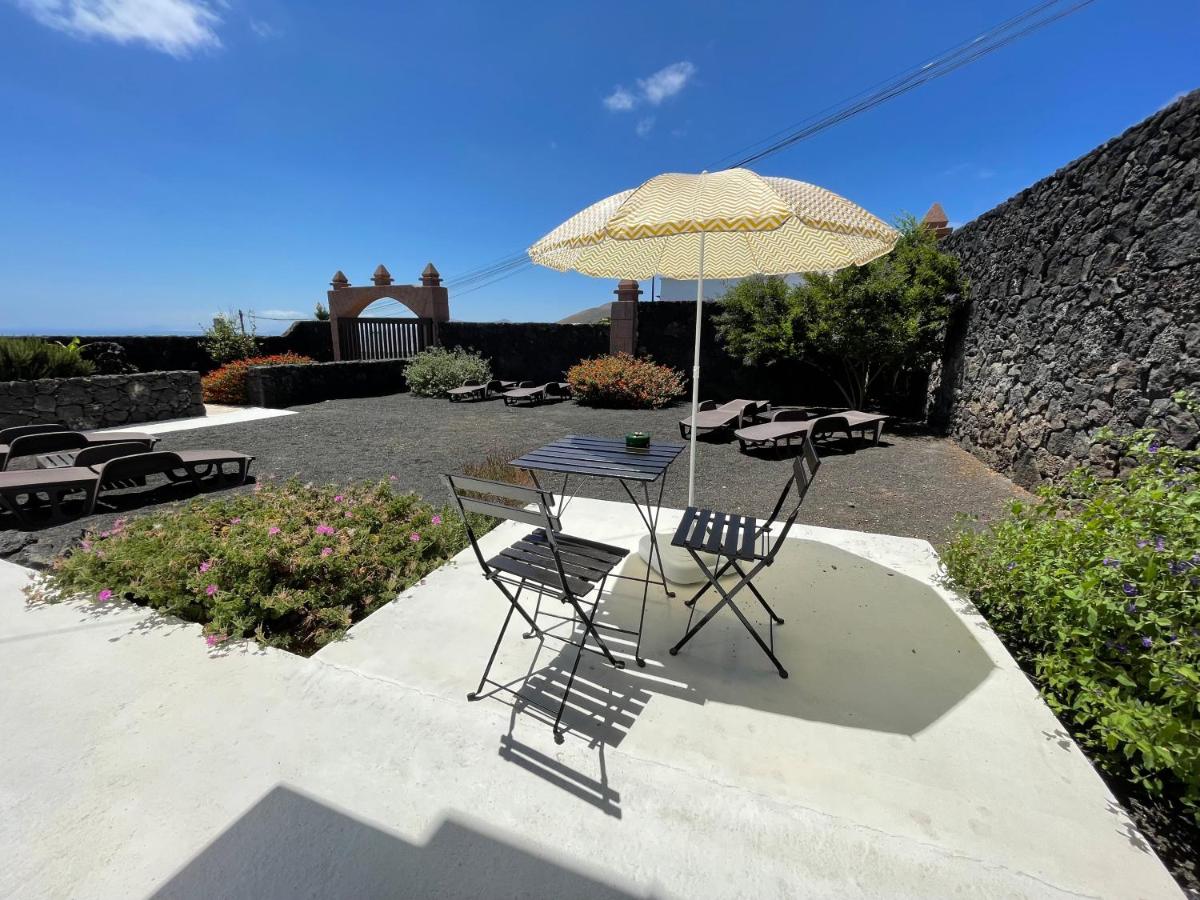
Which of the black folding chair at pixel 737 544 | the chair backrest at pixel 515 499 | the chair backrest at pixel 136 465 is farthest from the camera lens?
the chair backrest at pixel 136 465

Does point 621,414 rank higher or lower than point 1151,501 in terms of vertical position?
lower

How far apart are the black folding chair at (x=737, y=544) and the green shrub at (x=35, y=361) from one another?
10.4m

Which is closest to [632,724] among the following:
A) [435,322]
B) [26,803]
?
[26,803]

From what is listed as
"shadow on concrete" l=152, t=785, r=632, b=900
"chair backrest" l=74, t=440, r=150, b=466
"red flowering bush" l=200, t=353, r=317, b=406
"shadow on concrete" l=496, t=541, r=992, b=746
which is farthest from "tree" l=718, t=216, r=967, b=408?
"red flowering bush" l=200, t=353, r=317, b=406

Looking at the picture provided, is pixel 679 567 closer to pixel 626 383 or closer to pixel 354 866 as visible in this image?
pixel 354 866

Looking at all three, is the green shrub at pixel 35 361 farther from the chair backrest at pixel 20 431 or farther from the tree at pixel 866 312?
the tree at pixel 866 312

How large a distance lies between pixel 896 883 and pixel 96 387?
36.9 ft

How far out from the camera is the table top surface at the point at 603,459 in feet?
8.68

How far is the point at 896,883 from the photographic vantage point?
1.42 m

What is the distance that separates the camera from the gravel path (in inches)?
178

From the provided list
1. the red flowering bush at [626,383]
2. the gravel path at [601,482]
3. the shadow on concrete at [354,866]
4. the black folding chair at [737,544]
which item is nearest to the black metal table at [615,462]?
the black folding chair at [737,544]

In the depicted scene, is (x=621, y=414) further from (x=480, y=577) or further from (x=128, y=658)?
(x=128, y=658)

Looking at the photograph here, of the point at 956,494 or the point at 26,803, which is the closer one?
the point at 26,803

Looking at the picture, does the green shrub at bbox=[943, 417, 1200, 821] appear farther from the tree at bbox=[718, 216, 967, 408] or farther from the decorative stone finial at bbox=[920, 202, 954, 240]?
the decorative stone finial at bbox=[920, 202, 954, 240]
